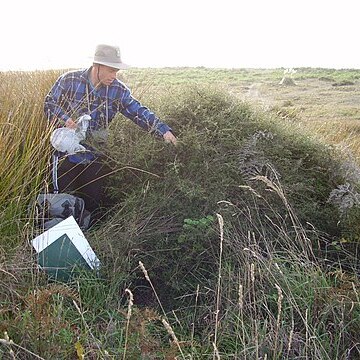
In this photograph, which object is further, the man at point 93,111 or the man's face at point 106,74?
the man's face at point 106,74

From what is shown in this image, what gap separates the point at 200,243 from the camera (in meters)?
3.24

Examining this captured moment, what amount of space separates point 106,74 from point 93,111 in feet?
1.02

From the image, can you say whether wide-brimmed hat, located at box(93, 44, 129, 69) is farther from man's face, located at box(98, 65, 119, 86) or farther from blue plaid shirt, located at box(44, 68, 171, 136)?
blue plaid shirt, located at box(44, 68, 171, 136)

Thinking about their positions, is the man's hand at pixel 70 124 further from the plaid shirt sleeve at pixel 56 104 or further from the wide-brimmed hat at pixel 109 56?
the wide-brimmed hat at pixel 109 56

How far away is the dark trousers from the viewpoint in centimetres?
385

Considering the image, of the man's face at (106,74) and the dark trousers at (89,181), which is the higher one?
the man's face at (106,74)

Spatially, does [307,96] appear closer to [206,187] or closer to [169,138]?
[169,138]

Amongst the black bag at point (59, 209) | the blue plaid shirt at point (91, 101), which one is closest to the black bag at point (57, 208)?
the black bag at point (59, 209)

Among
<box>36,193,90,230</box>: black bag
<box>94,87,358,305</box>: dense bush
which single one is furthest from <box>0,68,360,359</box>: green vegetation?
<box>36,193,90,230</box>: black bag

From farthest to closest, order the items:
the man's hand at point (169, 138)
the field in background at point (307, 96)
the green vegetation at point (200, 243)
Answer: the field in background at point (307, 96)
the man's hand at point (169, 138)
the green vegetation at point (200, 243)

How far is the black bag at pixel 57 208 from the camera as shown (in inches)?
135

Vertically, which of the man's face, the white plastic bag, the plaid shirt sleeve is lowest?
the white plastic bag

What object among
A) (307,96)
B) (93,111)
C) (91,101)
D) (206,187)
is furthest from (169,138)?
(307,96)

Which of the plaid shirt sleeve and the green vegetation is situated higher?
the plaid shirt sleeve
